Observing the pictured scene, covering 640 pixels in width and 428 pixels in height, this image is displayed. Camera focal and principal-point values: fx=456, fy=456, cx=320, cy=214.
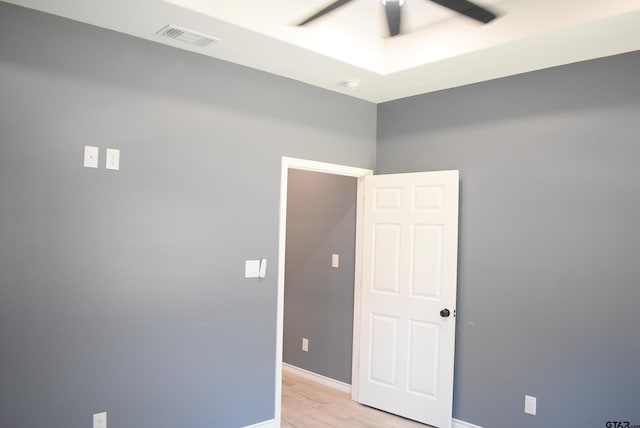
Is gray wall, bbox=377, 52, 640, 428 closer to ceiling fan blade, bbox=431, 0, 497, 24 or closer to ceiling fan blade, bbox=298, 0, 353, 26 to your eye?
ceiling fan blade, bbox=431, 0, 497, 24

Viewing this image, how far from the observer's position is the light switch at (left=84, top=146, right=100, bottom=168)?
8.60 ft

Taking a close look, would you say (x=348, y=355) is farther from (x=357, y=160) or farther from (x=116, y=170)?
(x=116, y=170)

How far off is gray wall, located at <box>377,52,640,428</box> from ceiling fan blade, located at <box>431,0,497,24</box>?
1.41 m

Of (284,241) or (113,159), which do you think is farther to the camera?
(284,241)

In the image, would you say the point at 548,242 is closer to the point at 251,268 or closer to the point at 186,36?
the point at 251,268

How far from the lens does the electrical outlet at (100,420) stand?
2.63 metres

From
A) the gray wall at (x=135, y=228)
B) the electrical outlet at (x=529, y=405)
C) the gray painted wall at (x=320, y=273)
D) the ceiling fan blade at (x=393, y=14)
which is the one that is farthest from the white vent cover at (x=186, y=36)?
the electrical outlet at (x=529, y=405)

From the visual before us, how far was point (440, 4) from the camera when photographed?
193 centimetres

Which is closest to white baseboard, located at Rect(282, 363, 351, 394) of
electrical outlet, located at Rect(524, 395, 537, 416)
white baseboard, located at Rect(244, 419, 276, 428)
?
white baseboard, located at Rect(244, 419, 276, 428)

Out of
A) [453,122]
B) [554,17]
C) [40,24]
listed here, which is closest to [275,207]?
[453,122]

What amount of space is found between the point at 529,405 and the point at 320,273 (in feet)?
7.10

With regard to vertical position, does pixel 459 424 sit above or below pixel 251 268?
below

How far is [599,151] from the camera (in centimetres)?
298

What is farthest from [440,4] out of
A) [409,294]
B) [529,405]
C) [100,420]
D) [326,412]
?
[326,412]
